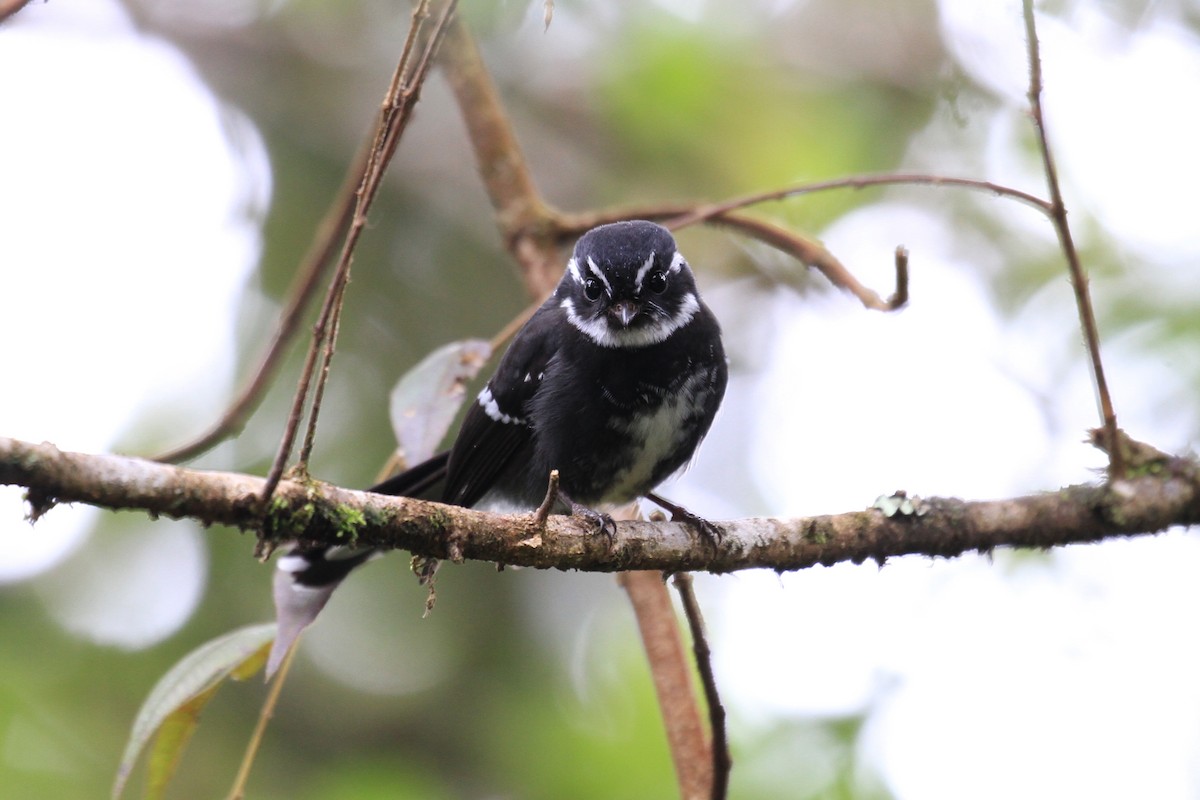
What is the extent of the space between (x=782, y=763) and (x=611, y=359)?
7.03 ft

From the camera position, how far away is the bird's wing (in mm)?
3994

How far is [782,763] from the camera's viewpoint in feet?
16.0

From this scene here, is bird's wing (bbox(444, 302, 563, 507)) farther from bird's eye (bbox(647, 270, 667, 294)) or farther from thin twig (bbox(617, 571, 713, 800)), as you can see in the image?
thin twig (bbox(617, 571, 713, 800))

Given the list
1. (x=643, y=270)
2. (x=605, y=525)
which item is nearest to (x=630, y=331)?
(x=643, y=270)

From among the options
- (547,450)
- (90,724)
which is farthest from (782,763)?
(90,724)

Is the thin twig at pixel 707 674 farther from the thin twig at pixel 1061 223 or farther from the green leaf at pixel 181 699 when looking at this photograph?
the green leaf at pixel 181 699

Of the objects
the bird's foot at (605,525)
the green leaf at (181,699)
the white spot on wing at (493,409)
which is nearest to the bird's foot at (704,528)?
the bird's foot at (605,525)

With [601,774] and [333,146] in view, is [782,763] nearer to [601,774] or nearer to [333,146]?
[601,774]

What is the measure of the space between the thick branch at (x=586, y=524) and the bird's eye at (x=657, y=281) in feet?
3.55

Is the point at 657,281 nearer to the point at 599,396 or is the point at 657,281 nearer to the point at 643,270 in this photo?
the point at 643,270

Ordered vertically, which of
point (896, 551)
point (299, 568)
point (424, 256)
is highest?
point (424, 256)

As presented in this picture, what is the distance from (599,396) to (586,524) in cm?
106

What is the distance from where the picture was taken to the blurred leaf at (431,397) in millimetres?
3662

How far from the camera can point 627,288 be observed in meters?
3.90
